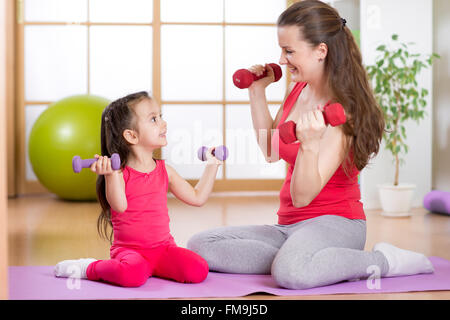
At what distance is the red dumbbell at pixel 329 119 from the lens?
50.1 inches

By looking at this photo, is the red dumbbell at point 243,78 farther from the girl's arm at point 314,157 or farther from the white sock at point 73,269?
the white sock at point 73,269

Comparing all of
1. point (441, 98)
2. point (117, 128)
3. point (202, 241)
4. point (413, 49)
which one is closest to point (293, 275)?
point (202, 241)

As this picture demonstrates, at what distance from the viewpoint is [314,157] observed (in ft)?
4.67

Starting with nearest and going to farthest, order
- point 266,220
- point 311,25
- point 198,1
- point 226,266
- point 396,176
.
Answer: point 311,25 < point 226,266 < point 266,220 < point 396,176 < point 198,1

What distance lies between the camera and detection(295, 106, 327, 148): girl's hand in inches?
51.9

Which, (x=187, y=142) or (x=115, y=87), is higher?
(x=115, y=87)

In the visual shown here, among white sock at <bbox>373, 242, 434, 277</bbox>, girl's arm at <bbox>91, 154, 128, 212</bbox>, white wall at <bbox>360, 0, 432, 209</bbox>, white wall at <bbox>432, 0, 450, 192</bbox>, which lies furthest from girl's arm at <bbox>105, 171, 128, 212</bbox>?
white wall at <bbox>432, 0, 450, 192</bbox>

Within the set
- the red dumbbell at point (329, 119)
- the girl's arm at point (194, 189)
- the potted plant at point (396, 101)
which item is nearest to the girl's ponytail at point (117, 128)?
the girl's arm at point (194, 189)

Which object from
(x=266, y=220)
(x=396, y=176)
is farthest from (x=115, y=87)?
(x=396, y=176)

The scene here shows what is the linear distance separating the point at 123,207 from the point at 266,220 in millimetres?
1298

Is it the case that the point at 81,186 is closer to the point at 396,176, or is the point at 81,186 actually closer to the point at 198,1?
the point at 198,1

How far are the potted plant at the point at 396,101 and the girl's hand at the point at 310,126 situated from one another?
1708 millimetres

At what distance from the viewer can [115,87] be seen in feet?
12.3

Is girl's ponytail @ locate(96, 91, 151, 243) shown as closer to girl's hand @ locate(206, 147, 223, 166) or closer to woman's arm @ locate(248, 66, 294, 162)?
girl's hand @ locate(206, 147, 223, 166)
